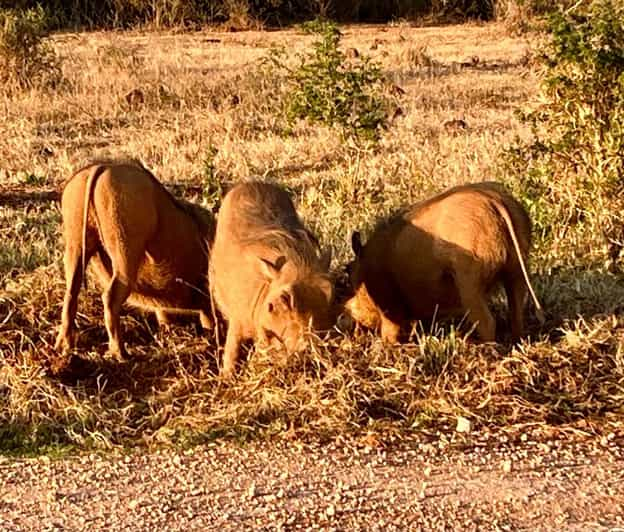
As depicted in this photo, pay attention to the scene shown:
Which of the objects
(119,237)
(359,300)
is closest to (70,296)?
(119,237)

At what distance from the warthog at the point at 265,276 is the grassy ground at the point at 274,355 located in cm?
14

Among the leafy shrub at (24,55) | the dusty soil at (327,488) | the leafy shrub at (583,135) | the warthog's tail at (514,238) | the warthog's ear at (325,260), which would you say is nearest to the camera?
the dusty soil at (327,488)

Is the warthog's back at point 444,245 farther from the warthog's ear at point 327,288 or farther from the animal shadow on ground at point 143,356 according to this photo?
the animal shadow on ground at point 143,356

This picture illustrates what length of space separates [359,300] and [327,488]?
1.85m

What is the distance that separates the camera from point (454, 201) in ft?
18.4

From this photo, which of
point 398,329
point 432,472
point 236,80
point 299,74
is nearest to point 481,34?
point 236,80

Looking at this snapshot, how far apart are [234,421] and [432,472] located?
0.86 meters

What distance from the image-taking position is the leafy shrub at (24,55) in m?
14.6

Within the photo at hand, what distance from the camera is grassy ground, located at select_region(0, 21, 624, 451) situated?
4.85 metres

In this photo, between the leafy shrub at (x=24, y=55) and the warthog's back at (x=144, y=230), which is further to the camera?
the leafy shrub at (x=24, y=55)

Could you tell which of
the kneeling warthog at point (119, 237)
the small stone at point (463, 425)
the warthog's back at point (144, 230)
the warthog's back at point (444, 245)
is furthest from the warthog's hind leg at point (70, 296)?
the small stone at point (463, 425)

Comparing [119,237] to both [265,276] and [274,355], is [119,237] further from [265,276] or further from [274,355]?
[274,355]

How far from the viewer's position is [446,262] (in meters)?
5.51

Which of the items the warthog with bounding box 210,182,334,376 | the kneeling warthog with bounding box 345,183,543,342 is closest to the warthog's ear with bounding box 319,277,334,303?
the warthog with bounding box 210,182,334,376
